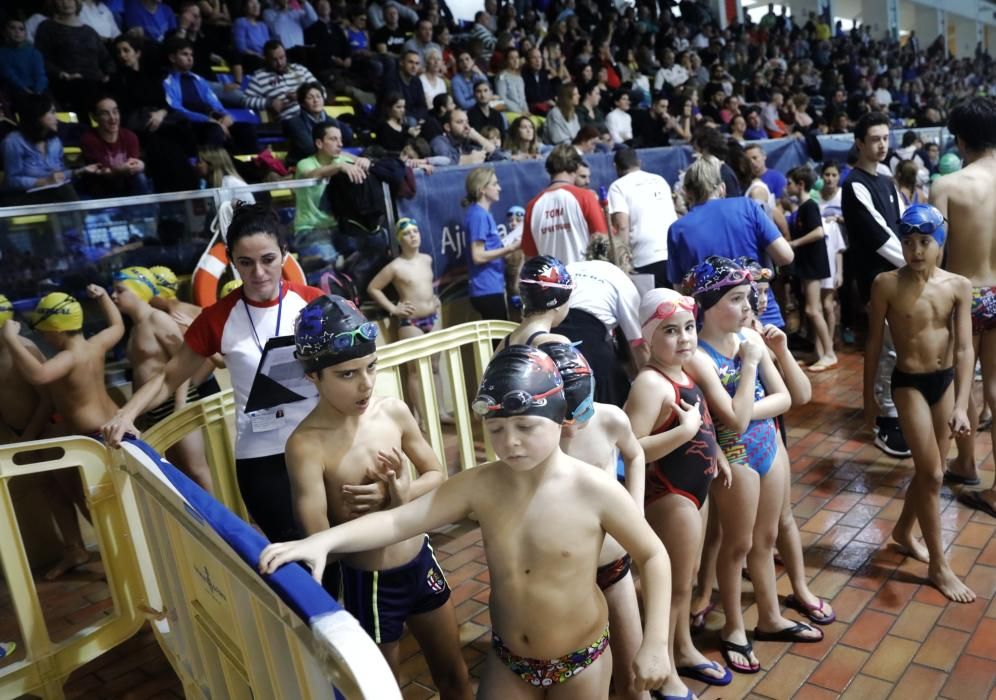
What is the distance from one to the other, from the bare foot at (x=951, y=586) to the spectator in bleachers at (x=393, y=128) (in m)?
5.95

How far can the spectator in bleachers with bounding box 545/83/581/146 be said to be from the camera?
979cm

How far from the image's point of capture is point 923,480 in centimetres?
326

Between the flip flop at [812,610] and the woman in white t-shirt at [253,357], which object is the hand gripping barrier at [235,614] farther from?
the flip flop at [812,610]

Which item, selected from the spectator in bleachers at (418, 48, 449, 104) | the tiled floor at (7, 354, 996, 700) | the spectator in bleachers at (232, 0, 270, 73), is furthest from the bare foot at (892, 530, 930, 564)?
the spectator in bleachers at (232, 0, 270, 73)

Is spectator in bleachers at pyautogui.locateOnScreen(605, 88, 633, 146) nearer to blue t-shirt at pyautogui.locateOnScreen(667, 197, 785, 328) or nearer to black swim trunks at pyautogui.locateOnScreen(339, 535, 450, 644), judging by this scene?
blue t-shirt at pyautogui.locateOnScreen(667, 197, 785, 328)

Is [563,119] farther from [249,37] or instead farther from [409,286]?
[409,286]

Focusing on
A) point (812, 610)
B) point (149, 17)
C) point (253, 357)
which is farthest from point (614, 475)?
point (149, 17)

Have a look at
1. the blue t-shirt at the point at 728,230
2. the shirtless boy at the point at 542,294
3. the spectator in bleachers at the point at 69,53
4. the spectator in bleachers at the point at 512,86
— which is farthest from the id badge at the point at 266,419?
the spectator in bleachers at the point at 512,86

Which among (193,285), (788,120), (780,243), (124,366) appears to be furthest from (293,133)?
(788,120)

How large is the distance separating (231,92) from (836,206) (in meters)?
6.58

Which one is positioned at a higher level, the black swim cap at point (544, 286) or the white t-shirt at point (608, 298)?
the black swim cap at point (544, 286)

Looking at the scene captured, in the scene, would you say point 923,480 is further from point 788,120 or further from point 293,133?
point 788,120

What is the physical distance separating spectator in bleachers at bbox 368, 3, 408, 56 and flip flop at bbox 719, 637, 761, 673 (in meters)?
9.40

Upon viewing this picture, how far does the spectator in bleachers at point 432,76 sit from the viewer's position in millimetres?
9430
